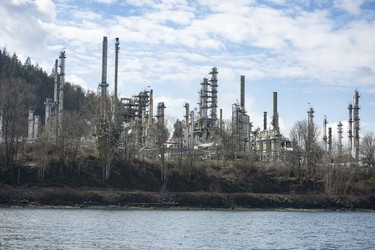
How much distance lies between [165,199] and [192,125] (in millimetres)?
26677

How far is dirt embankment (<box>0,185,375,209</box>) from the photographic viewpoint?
71312 mm

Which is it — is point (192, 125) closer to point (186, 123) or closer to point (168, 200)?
point (186, 123)

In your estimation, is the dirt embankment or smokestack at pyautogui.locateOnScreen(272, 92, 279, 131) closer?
the dirt embankment

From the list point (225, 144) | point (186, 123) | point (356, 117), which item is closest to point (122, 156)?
point (225, 144)

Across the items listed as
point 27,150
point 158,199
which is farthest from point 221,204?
point 27,150

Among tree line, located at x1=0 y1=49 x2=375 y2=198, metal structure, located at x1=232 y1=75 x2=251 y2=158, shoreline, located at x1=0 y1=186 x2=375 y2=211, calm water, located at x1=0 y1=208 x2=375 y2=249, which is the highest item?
metal structure, located at x1=232 y1=75 x2=251 y2=158

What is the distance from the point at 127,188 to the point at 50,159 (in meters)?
11.1

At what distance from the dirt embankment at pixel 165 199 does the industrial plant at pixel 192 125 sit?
11512 mm

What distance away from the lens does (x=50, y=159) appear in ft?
267

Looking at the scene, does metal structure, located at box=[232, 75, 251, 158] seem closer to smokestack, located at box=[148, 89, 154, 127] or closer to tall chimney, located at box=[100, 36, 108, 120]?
smokestack, located at box=[148, 89, 154, 127]

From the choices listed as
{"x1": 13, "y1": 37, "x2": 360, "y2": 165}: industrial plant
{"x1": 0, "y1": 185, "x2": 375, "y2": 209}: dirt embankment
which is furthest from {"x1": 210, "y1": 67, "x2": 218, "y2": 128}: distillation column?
{"x1": 0, "y1": 185, "x2": 375, "y2": 209}: dirt embankment

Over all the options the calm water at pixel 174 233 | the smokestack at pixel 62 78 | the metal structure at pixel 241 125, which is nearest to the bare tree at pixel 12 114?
the smokestack at pixel 62 78

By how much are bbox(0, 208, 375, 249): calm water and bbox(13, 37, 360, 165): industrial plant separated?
31.0 meters

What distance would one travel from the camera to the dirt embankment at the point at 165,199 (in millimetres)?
71312
